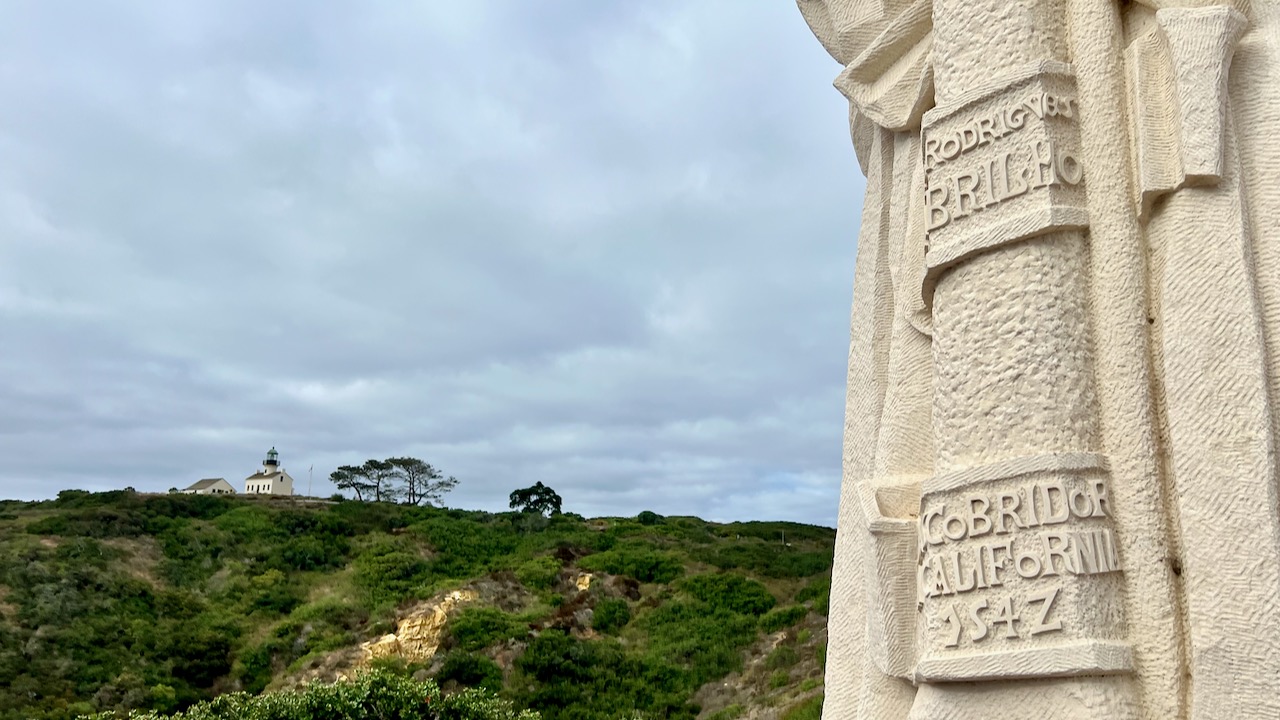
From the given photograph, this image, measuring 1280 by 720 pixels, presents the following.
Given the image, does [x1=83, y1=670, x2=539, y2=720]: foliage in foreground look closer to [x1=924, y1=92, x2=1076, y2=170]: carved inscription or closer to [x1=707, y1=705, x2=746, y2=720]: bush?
[x1=707, y1=705, x2=746, y2=720]: bush

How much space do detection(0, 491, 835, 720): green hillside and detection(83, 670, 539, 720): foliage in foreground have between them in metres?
7.81

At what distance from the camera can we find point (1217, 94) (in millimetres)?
2447

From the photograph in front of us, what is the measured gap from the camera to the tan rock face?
2570 cm

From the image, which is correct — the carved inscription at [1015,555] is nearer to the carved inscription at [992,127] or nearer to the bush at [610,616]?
the carved inscription at [992,127]

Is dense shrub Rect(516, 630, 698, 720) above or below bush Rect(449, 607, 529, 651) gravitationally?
below

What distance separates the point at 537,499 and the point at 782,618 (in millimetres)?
23862

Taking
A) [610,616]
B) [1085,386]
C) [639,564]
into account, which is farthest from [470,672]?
[1085,386]

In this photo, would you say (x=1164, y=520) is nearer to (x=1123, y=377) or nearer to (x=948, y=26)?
(x=1123, y=377)

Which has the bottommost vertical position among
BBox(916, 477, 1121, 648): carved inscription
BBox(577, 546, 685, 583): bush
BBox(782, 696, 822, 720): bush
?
BBox(782, 696, 822, 720): bush

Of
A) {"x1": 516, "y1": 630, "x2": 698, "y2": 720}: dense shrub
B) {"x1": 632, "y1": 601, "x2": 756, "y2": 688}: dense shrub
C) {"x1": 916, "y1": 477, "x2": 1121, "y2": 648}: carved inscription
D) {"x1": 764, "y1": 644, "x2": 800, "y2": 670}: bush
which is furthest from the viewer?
{"x1": 632, "y1": 601, "x2": 756, "y2": 688}: dense shrub

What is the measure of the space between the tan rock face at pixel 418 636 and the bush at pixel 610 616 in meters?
3.73

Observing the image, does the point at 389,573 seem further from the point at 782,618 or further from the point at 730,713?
the point at 730,713

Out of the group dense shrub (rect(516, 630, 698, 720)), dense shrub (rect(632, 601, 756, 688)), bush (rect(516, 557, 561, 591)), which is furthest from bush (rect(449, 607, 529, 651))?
bush (rect(516, 557, 561, 591))

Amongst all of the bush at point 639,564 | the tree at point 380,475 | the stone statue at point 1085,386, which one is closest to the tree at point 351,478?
the tree at point 380,475
